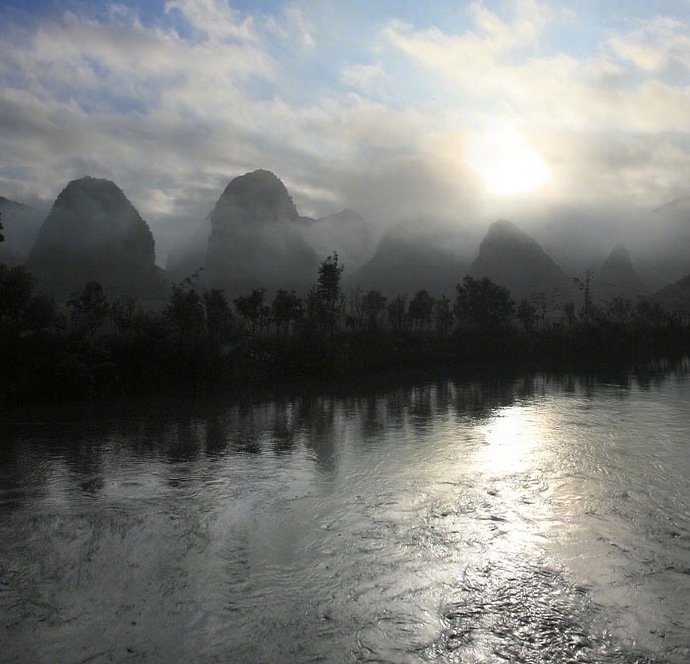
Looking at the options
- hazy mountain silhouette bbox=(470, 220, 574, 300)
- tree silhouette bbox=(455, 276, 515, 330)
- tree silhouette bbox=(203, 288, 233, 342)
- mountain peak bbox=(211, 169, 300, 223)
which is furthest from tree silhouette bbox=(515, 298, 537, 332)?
mountain peak bbox=(211, 169, 300, 223)

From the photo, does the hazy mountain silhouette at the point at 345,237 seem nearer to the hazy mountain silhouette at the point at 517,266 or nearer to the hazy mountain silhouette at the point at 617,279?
the hazy mountain silhouette at the point at 517,266

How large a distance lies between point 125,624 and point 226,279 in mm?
127078

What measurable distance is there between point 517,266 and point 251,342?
395 feet

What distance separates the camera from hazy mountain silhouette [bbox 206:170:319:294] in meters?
131

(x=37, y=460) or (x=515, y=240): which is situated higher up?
(x=515, y=240)

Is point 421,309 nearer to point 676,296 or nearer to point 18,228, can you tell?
point 676,296

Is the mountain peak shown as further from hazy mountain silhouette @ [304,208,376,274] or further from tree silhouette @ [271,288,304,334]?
tree silhouette @ [271,288,304,334]

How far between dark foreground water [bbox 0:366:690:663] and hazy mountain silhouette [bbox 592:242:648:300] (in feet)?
452

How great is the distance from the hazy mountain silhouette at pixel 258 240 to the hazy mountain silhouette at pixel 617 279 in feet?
232

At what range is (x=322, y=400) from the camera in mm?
27266

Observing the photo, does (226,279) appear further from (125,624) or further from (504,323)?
(125,624)

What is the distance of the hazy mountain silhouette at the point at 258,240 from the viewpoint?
5162 inches

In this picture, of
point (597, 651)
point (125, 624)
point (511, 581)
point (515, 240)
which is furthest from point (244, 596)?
point (515, 240)

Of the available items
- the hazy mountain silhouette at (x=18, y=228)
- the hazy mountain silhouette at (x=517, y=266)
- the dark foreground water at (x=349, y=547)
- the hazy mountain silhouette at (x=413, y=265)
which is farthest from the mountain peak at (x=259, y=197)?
the dark foreground water at (x=349, y=547)
